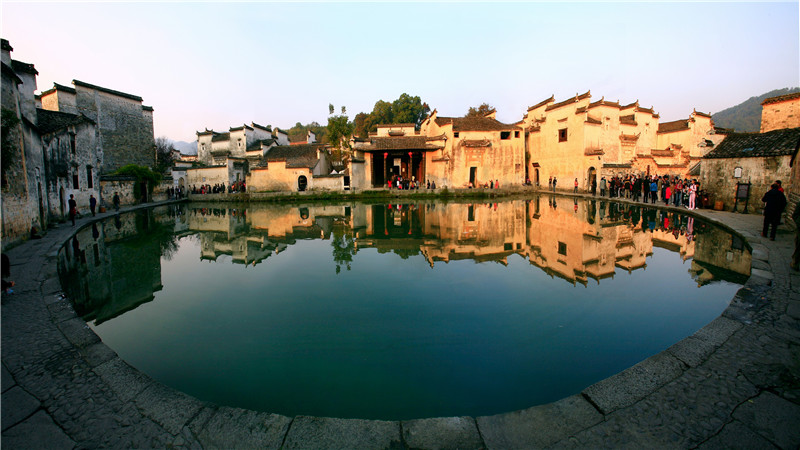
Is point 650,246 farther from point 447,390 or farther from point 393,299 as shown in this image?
point 447,390

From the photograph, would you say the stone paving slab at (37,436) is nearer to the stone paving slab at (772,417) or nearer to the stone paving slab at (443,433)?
the stone paving slab at (443,433)

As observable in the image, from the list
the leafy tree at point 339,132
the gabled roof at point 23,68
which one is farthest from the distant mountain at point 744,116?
the gabled roof at point 23,68

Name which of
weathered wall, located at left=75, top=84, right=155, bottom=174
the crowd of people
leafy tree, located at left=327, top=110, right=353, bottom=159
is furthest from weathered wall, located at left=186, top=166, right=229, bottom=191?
leafy tree, located at left=327, top=110, right=353, bottom=159

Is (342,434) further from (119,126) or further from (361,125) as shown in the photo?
(361,125)

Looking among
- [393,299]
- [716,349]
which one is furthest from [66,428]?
[716,349]

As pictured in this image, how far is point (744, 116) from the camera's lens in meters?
58.7

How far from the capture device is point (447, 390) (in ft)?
10.1

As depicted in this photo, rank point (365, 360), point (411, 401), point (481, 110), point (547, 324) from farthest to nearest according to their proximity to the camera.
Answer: point (481, 110) < point (547, 324) < point (365, 360) < point (411, 401)

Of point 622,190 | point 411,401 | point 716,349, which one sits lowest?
point 411,401

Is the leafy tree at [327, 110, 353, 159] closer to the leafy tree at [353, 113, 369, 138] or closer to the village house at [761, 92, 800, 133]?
the leafy tree at [353, 113, 369, 138]

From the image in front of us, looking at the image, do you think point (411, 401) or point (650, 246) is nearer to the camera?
point (411, 401)

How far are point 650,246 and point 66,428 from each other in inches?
406

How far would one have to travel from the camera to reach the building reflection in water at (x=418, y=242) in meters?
6.36

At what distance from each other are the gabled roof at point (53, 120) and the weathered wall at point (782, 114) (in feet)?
96.5
